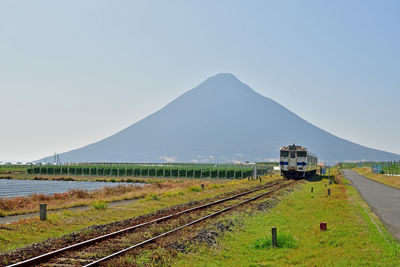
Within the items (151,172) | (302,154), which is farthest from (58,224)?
(151,172)

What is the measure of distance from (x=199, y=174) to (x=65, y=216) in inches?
2456

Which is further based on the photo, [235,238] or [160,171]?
[160,171]

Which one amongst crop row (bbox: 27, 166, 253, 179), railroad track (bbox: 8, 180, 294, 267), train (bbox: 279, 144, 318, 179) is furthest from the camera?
crop row (bbox: 27, 166, 253, 179)

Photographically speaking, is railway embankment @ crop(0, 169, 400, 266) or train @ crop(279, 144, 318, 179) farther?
train @ crop(279, 144, 318, 179)

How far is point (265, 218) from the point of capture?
21047 mm

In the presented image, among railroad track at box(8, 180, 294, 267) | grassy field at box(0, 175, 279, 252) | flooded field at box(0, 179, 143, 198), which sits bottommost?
flooded field at box(0, 179, 143, 198)

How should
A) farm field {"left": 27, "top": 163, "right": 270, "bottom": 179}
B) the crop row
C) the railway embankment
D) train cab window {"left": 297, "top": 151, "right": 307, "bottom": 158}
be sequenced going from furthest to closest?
farm field {"left": 27, "top": 163, "right": 270, "bottom": 179} → the crop row → train cab window {"left": 297, "top": 151, "right": 307, "bottom": 158} → the railway embankment

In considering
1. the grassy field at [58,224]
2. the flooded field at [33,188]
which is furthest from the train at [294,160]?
the grassy field at [58,224]

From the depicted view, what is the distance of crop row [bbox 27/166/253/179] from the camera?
3117 inches

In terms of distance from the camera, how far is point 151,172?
3469 inches

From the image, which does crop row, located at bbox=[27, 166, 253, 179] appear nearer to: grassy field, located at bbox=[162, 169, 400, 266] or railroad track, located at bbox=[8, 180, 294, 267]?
grassy field, located at bbox=[162, 169, 400, 266]

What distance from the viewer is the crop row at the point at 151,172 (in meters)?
79.2

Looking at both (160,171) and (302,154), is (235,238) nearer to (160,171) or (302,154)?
(302,154)

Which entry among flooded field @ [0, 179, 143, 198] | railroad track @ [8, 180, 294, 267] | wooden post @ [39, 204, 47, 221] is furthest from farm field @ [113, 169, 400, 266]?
flooded field @ [0, 179, 143, 198]
